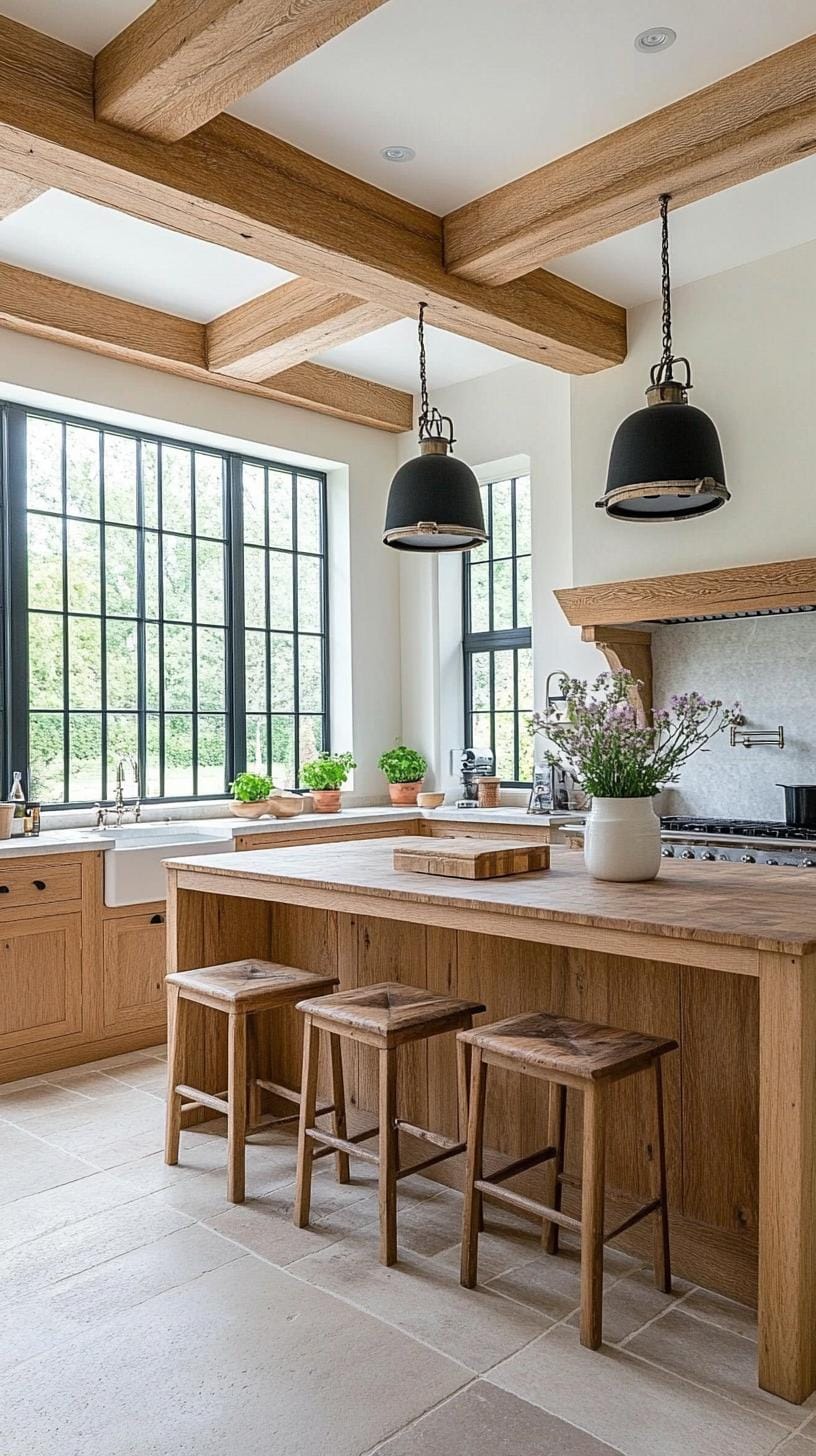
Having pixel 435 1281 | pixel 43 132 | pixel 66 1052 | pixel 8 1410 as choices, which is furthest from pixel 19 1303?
pixel 43 132

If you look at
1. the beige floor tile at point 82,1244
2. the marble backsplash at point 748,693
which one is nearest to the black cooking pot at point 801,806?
the marble backsplash at point 748,693

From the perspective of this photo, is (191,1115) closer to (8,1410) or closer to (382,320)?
(8,1410)

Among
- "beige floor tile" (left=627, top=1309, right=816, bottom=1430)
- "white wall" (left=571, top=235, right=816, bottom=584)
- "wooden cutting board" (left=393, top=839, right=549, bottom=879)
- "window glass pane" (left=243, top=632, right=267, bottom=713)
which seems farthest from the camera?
"window glass pane" (left=243, top=632, right=267, bottom=713)

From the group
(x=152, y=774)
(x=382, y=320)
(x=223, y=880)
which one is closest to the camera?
(x=223, y=880)

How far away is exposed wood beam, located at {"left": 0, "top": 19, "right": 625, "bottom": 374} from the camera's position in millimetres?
3012

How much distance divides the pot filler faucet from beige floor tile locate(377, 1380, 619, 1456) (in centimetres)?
335

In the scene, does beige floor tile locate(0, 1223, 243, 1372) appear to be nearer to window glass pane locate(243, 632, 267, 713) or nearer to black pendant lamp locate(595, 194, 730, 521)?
black pendant lamp locate(595, 194, 730, 521)

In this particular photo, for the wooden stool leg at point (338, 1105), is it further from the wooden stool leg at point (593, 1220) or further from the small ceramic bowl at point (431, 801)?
the small ceramic bowl at point (431, 801)

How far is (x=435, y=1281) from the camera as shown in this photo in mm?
2551

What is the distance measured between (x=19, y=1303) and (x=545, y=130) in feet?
11.9

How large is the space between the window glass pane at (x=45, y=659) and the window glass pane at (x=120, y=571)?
33 centimetres

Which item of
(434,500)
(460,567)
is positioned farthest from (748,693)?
(460,567)

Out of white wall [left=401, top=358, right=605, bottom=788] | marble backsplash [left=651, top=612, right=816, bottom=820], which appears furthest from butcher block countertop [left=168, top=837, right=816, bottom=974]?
white wall [left=401, top=358, right=605, bottom=788]

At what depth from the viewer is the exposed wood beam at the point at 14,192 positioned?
3.48m
